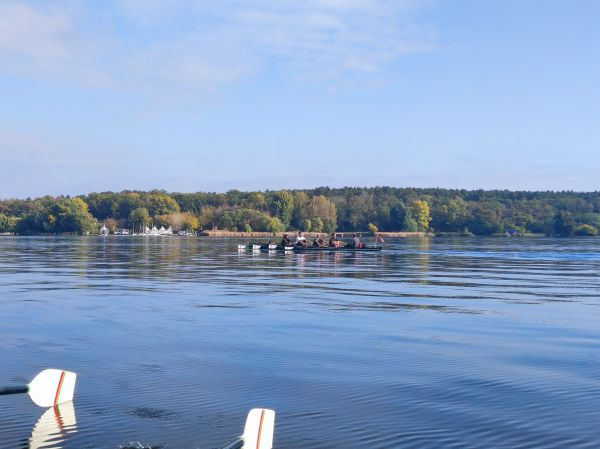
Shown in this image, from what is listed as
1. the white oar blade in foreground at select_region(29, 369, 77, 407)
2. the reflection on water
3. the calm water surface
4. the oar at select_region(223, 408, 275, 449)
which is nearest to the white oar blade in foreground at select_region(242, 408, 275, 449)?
the oar at select_region(223, 408, 275, 449)

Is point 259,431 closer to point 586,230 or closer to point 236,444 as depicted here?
point 236,444

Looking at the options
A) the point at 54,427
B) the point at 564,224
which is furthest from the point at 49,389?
the point at 564,224

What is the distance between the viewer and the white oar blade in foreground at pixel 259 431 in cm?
973

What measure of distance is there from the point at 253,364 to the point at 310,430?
16.1ft

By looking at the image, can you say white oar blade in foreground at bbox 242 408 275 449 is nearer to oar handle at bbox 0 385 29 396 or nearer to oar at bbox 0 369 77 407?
oar at bbox 0 369 77 407

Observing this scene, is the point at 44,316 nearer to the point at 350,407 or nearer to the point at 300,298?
the point at 300,298

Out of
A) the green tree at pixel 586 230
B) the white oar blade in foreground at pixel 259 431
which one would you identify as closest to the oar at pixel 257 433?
the white oar blade in foreground at pixel 259 431

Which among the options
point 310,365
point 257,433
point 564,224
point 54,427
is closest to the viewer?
point 257,433

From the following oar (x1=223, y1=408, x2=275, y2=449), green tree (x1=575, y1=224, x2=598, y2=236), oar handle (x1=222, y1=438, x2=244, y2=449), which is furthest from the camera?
green tree (x1=575, y1=224, x2=598, y2=236)

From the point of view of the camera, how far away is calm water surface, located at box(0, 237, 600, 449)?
11.0 m

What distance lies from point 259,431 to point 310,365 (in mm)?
5988

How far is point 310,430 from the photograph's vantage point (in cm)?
1100

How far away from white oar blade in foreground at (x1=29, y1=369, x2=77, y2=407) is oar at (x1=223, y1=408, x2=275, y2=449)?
161 inches

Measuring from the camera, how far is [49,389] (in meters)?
12.1
